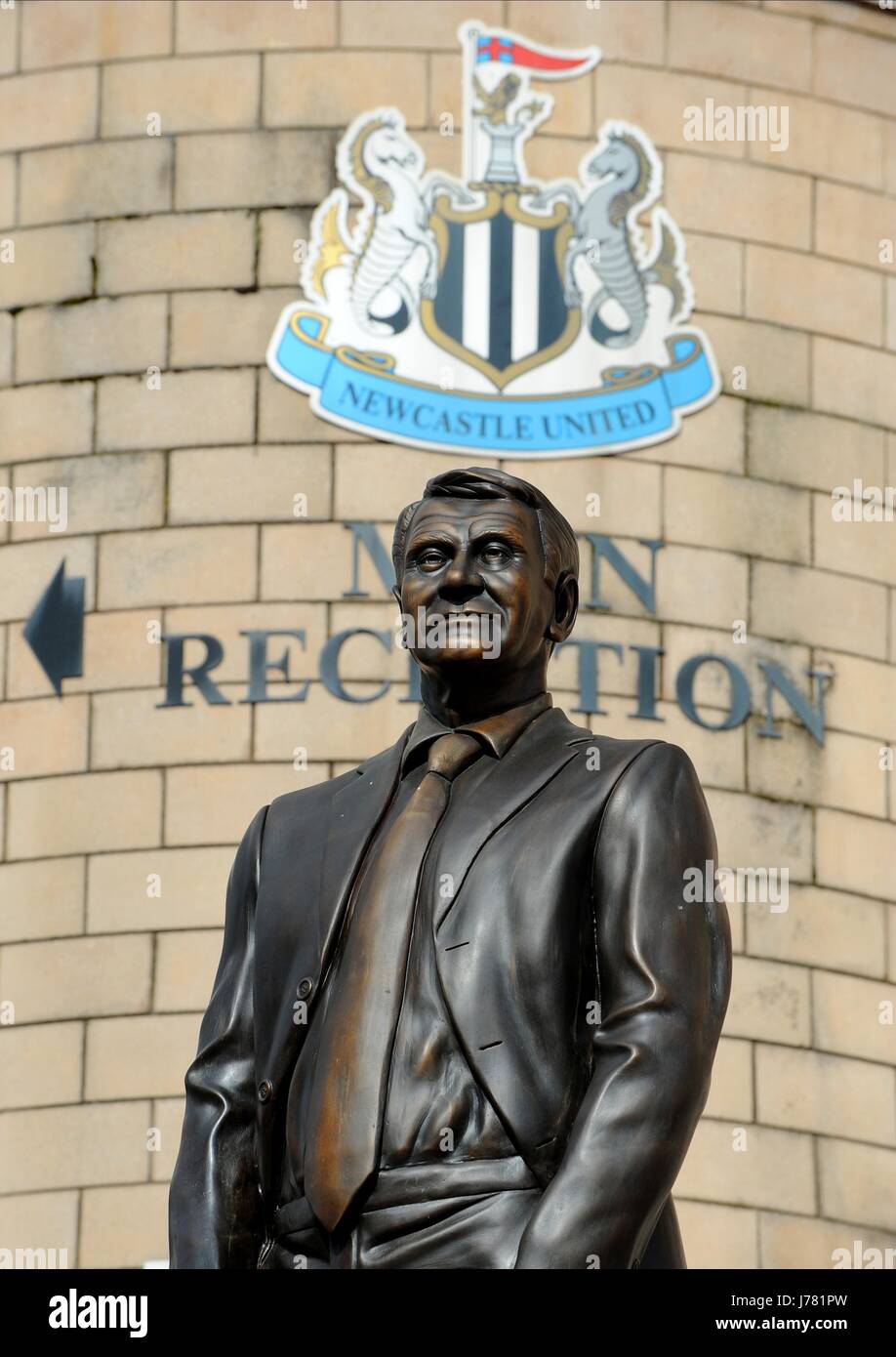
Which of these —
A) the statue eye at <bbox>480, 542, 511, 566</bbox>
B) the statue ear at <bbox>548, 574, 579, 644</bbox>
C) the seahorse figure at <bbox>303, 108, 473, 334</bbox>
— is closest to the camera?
the statue eye at <bbox>480, 542, 511, 566</bbox>

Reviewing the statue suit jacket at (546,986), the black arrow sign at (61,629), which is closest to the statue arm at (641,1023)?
the statue suit jacket at (546,986)

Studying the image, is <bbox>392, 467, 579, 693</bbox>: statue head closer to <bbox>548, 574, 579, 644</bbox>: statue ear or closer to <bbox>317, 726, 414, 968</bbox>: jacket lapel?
<bbox>548, 574, 579, 644</bbox>: statue ear

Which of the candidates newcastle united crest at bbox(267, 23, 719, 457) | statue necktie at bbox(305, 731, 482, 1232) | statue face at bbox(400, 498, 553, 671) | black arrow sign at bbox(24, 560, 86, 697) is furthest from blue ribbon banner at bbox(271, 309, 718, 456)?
statue necktie at bbox(305, 731, 482, 1232)

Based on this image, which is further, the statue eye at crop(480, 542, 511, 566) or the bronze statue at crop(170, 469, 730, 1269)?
the statue eye at crop(480, 542, 511, 566)

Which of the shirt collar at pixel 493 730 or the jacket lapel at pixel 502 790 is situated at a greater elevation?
the shirt collar at pixel 493 730

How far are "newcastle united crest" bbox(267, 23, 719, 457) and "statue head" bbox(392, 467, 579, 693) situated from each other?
10.5 m

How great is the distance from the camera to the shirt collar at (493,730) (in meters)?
7.91

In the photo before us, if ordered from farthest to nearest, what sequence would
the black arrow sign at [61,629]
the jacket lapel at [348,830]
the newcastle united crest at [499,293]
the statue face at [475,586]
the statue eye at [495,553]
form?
the newcastle united crest at [499,293] → the black arrow sign at [61,629] → the statue eye at [495,553] → the statue face at [475,586] → the jacket lapel at [348,830]

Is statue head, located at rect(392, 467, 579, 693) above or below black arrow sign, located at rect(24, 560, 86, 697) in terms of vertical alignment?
below

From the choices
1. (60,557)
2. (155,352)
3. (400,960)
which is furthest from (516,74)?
(400,960)

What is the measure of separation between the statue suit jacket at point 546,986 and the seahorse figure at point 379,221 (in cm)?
1105

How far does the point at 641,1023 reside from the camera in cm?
733

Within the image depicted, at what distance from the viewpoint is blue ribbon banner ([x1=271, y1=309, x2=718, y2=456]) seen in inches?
730

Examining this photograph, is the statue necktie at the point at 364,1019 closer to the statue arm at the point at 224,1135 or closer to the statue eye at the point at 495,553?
the statue arm at the point at 224,1135
